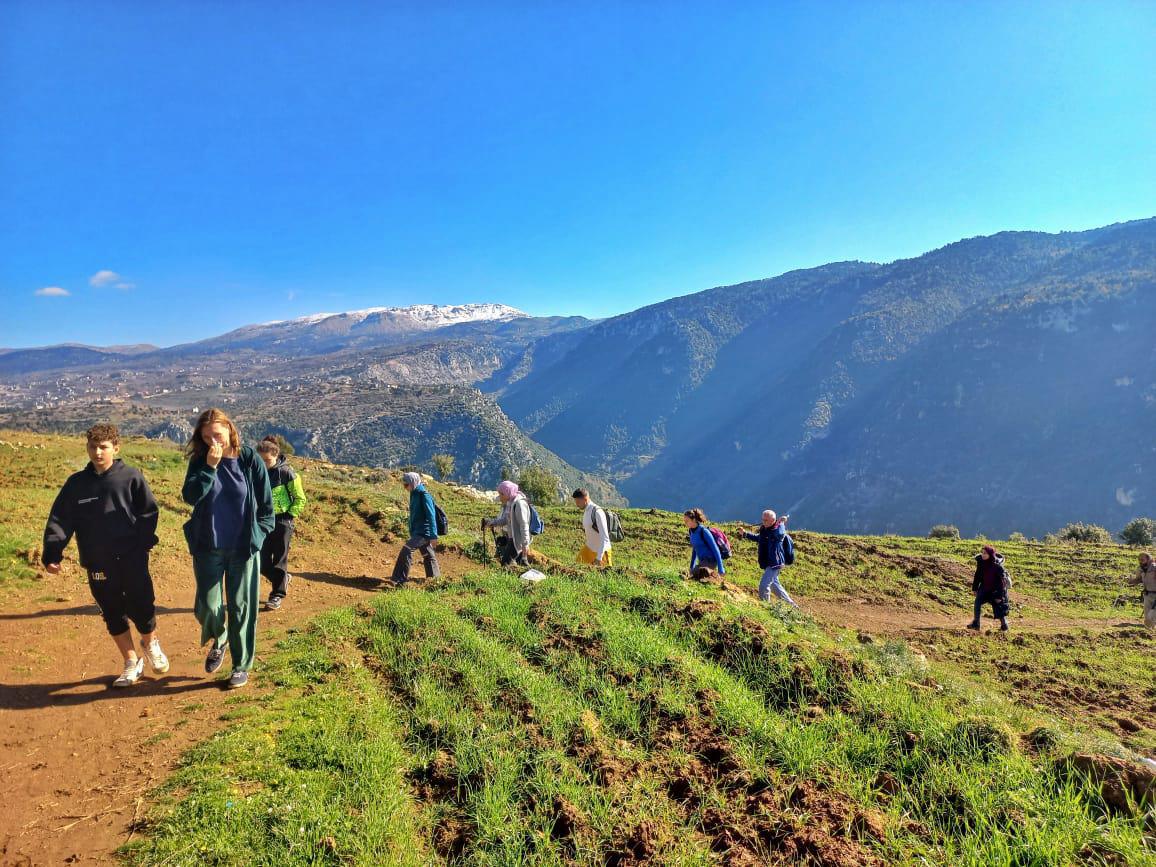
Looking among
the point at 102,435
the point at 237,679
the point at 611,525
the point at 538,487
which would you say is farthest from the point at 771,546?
the point at 538,487

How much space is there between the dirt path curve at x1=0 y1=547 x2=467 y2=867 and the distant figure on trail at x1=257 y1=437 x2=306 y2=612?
408 mm

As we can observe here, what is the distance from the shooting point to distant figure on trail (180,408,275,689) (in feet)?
15.4

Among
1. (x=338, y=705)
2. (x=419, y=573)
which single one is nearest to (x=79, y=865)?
(x=338, y=705)

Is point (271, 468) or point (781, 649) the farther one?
point (271, 468)

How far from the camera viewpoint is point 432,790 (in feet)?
11.8

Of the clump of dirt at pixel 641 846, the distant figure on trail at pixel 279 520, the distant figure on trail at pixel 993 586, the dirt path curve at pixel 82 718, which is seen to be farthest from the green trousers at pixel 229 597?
the distant figure on trail at pixel 993 586

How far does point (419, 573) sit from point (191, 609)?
3.94 m

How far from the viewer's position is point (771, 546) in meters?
10.5

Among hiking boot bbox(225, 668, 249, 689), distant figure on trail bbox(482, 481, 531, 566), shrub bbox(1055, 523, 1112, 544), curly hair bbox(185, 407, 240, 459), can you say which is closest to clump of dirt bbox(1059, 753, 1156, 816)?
hiking boot bbox(225, 668, 249, 689)

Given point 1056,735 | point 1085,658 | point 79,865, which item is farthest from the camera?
point 1085,658

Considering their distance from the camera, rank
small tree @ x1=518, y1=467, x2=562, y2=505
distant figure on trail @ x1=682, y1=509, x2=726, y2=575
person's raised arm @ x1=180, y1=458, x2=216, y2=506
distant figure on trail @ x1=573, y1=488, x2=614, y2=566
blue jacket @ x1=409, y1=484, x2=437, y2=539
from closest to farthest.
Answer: person's raised arm @ x1=180, y1=458, x2=216, y2=506
blue jacket @ x1=409, y1=484, x2=437, y2=539
distant figure on trail @ x1=573, y1=488, x2=614, y2=566
distant figure on trail @ x1=682, y1=509, x2=726, y2=575
small tree @ x1=518, y1=467, x2=562, y2=505

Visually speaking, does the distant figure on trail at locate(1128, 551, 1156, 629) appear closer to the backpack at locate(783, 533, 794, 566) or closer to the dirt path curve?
the backpack at locate(783, 533, 794, 566)

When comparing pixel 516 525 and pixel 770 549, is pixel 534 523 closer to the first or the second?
pixel 516 525

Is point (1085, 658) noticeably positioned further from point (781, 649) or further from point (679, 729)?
point (679, 729)
